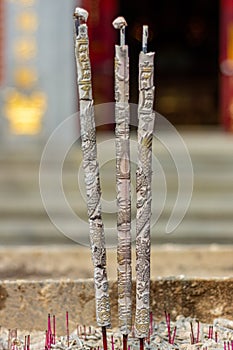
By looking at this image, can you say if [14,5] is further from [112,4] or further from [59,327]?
[59,327]

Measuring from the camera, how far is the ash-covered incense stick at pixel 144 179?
5.86ft

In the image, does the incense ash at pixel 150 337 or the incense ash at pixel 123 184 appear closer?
the incense ash at pixel 123 184

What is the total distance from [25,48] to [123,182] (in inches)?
175

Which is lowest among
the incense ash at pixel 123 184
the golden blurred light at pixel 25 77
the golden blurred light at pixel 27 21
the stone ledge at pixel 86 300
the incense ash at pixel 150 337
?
the incense ash at pixel 150 337

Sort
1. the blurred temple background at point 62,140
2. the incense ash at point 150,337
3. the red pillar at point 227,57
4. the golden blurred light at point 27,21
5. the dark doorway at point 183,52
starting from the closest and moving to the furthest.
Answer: the incense ash at point 150,337 → the blurred temple background at point 62,140 → the golden blurred light at point 27,21 → the red pillar at point 227,57 → the dark doorway at point 183,52

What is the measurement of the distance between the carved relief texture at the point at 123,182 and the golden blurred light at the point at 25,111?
14.4 ft

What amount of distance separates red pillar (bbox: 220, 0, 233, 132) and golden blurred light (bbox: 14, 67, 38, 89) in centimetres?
195

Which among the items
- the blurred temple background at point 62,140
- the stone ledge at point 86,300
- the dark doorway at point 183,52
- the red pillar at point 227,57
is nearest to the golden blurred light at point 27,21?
the blurred temple background at point 62,140

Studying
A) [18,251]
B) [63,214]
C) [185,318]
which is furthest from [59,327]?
[63,214]

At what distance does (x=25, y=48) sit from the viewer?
609 cm

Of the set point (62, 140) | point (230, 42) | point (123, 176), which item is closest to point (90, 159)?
point (123, 176)

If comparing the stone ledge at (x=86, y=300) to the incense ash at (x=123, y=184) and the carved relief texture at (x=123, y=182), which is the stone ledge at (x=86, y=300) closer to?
the incense ash at (x=123, y=184)

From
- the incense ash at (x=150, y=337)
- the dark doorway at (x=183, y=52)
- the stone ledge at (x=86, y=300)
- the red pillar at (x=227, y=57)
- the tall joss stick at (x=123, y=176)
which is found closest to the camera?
the tall joss stick at (x=123, y=176)

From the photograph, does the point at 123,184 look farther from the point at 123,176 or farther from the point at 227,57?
the point at 227,57
